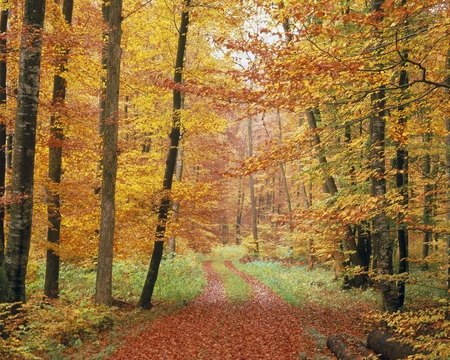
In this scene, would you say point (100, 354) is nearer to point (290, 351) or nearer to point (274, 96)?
point (290, 351)

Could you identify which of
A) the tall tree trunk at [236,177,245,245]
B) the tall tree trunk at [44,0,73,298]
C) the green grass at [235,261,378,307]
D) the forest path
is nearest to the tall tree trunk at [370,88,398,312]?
the forest path

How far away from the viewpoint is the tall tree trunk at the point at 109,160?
998 centimetres

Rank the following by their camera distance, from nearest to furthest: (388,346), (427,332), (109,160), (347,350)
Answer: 1. (388,346)
2. (347,350)
3. (427,332)
4. (109,160)

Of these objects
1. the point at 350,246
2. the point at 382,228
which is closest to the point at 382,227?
the point at 382,228

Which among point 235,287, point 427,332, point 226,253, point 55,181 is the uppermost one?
point 55,181

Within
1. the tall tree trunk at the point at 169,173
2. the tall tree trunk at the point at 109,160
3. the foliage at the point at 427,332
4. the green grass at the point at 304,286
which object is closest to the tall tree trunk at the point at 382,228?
the foliage at the point at 427,332

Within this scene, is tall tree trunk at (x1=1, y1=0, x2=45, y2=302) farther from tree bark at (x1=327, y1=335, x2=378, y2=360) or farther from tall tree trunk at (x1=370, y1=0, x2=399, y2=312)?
tall tree trunk at (x1=370, y1=0, x2=399, y2=312)

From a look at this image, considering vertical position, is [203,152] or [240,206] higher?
[203,152]

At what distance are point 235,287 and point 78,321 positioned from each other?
32.0 ft

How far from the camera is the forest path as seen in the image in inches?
312

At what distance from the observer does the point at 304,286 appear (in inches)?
714

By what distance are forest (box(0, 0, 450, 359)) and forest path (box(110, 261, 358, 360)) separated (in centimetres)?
36

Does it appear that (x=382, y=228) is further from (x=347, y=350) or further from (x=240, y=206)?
(x=240, y=206)

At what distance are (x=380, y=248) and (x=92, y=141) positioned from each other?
33.0 feet
